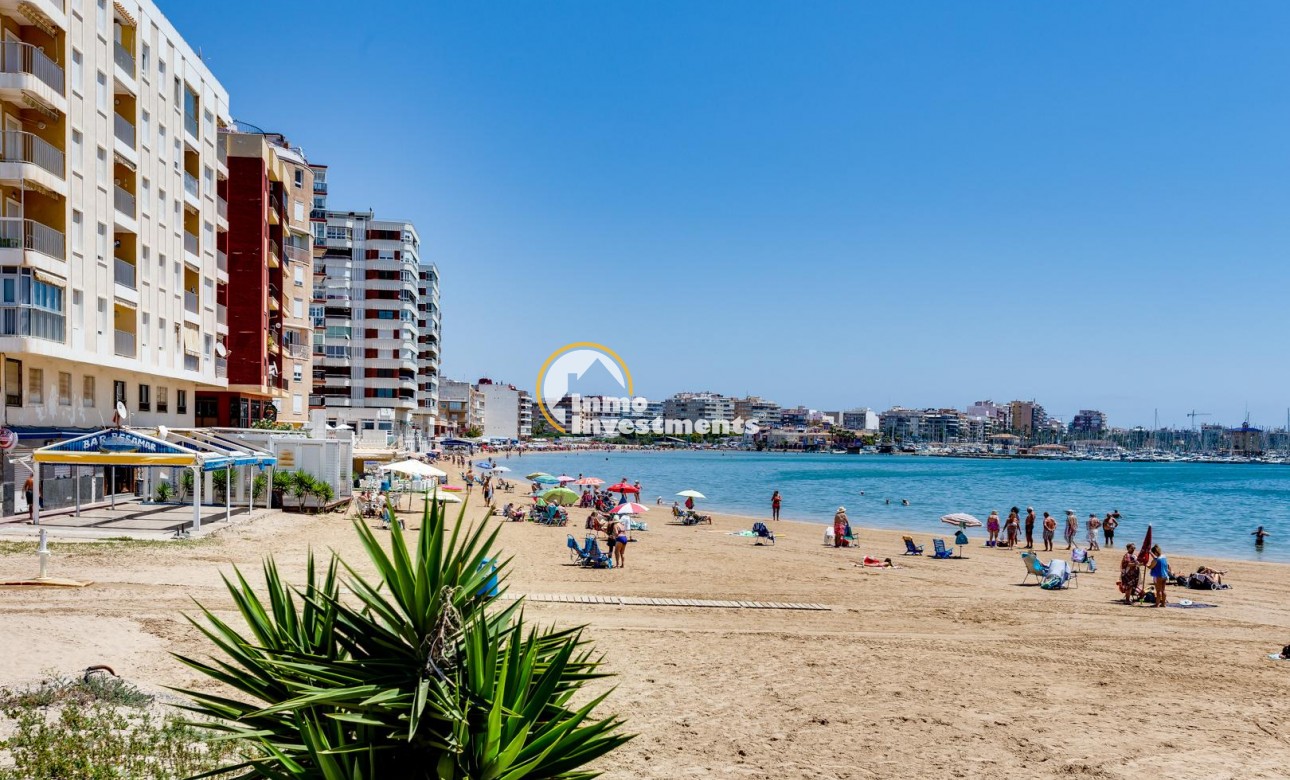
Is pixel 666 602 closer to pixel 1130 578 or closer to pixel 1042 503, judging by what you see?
pixel 1130 578

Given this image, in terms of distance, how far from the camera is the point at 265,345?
41.6 meters

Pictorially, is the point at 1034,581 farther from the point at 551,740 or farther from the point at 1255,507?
the point at 1255,507

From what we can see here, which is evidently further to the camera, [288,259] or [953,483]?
[953,483]

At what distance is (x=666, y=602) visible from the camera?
694 inches

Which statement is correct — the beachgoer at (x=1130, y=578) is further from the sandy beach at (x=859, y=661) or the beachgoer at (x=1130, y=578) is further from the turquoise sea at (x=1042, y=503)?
the turquoise sea at (x=1042, y=503)

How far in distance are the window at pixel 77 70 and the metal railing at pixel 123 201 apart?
3.45 m

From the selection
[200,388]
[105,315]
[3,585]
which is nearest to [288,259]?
[200,388]

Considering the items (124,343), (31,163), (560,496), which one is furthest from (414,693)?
(560,496)

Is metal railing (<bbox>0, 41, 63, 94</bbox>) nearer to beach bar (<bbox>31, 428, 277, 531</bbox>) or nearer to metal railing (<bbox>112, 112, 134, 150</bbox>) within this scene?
metal railing (<bbox>112, 112, 134, 150</bbox>)

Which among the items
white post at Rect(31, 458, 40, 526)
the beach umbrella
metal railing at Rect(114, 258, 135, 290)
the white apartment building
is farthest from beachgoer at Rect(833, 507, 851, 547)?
metal railing at Rect(114, 258, 135, 290)

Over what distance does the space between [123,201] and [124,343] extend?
4669 mm

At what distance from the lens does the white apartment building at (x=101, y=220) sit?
23.6 meters

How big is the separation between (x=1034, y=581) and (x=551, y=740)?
72.2 ft

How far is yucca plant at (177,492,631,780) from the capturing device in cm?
413
